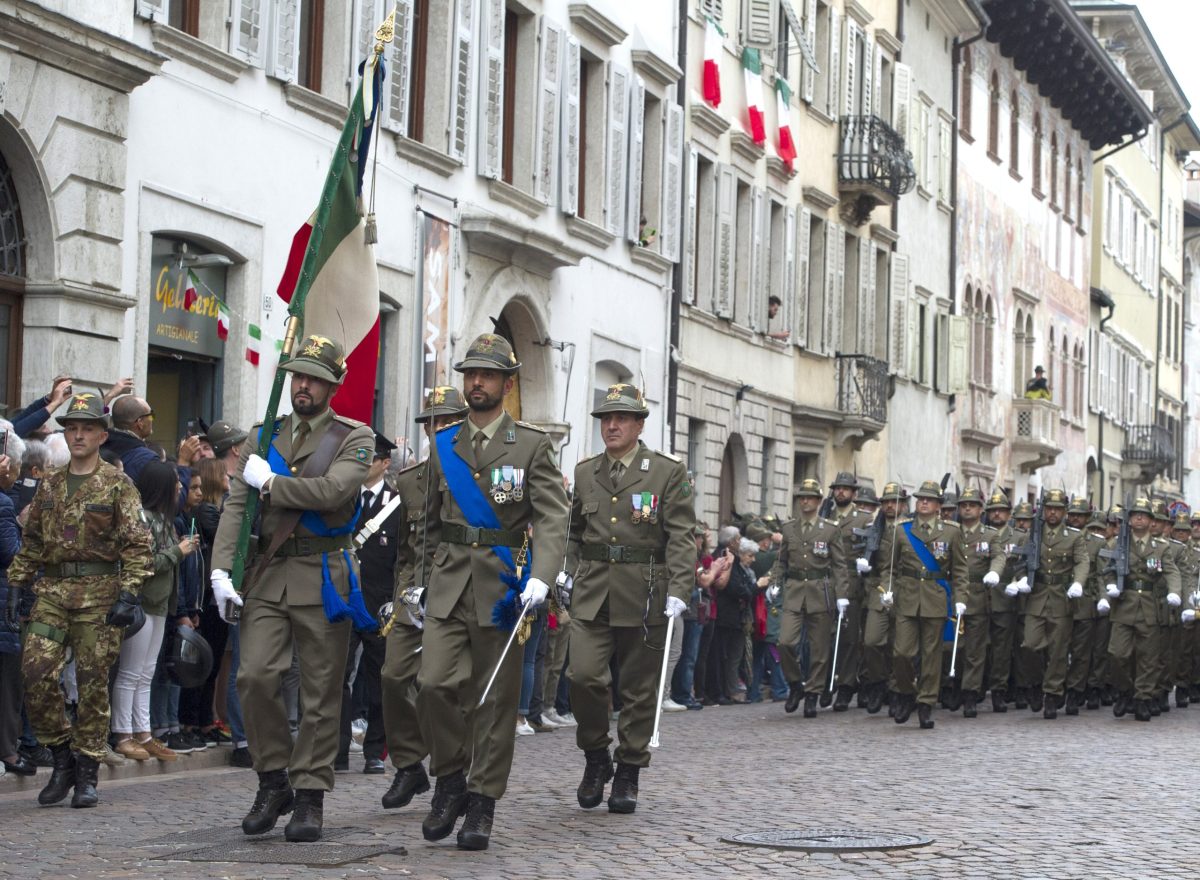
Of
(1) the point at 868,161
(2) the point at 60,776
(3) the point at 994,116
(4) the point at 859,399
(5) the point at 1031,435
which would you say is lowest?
(2) the point at 60,776

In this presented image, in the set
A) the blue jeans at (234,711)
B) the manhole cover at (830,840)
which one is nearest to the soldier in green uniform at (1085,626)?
the blue jeans at (234,711)

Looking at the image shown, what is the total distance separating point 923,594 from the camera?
20.0m

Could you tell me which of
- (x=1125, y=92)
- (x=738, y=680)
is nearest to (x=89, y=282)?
(x=738, y=680)

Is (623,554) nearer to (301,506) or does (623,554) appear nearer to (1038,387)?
(301,506)

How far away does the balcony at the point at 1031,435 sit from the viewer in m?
48.6

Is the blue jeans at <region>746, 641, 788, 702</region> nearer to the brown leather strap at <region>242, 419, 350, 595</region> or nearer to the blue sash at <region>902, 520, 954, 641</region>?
the blue sash at <region>902, 520, 954, 641</region>

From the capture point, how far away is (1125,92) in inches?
2159

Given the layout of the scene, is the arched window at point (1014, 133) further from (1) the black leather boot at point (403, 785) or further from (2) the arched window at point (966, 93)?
(1) the black leather boot at point (403, 785)

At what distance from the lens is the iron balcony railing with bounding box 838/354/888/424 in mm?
37344

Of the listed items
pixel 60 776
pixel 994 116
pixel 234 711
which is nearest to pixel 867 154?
pixel 994 116

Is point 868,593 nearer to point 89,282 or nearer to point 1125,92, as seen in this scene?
point 89,282

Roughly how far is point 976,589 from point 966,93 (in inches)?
962

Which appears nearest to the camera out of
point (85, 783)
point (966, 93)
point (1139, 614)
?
point (85, 783)

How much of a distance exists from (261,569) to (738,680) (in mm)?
14062
